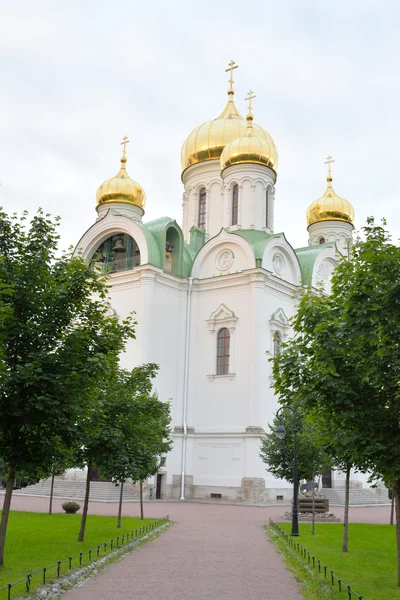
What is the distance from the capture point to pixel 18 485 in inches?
1353

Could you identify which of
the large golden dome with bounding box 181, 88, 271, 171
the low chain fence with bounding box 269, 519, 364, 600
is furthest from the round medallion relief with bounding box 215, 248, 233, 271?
the low chain fence with bounding box 269, 519, 364, 600

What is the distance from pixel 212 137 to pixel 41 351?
31.4m

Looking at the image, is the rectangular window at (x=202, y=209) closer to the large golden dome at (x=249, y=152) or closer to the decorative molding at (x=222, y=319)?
the large golden dome at (x=249, y=152)

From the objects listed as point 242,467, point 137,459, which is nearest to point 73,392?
point 137,459

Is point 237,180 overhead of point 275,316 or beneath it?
overhead

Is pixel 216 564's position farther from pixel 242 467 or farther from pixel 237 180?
pixel 237 180

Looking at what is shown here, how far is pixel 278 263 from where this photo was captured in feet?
112

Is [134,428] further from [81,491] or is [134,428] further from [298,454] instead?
[81,491]

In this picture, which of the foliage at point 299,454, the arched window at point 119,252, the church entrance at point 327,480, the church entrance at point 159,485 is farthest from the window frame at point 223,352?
the foliage at point 299,454

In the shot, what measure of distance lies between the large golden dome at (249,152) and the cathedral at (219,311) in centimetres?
6

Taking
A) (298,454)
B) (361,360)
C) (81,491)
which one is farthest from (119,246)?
(361,360)

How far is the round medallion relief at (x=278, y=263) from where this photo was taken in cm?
3384

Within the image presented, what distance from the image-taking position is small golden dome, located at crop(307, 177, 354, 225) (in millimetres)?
45156

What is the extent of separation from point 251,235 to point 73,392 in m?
25.0
